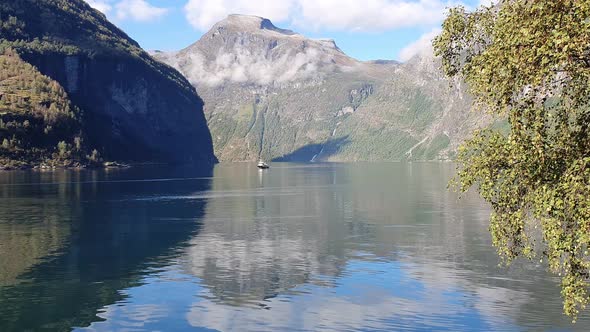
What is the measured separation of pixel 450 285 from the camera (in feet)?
219

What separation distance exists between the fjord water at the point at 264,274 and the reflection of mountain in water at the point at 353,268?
0.19 meters

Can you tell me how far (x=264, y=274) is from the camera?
241 ft

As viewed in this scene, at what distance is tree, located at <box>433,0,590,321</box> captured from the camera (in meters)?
25.9

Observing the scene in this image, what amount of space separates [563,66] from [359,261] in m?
57.8

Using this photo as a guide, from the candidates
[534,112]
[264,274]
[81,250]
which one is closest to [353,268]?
[264,274]

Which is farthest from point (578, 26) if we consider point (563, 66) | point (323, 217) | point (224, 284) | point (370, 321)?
point (323, 217)

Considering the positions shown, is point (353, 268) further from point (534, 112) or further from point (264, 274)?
point (534, 112)

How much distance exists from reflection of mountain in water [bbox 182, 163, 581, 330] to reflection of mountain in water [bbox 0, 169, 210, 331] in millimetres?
6684

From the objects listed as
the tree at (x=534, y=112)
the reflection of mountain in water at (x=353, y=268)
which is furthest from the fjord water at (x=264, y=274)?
the tree at (x=534, y=112)

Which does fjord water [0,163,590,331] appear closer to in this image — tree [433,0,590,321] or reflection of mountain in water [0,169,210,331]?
reflection of mountain in water [0,169,210,331]

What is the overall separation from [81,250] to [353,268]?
38.8 meters

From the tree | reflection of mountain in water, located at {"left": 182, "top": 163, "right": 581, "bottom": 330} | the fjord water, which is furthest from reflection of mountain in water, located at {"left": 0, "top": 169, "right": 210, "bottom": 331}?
the tree

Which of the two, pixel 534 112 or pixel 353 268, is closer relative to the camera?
pixel 534 112

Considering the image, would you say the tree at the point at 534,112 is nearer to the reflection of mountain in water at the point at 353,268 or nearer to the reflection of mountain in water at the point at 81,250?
the reflection of mountain in water at the point at 353,268
